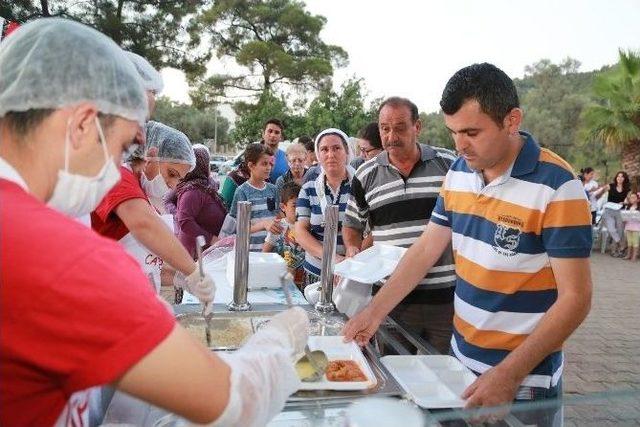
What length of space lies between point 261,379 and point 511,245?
3.21ft

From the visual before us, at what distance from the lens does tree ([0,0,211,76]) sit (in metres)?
11.7

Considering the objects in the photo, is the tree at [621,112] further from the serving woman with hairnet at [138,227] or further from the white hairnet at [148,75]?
the serving woman with hairnet at [138,227]

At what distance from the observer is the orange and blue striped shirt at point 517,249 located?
1.40 m

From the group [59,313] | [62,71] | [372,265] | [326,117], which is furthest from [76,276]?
[326,117]

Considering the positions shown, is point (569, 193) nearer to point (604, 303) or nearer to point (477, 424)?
point (477, 424)

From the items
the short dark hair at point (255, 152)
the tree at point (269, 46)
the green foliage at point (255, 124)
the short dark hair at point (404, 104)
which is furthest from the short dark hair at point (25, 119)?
the tree at point (269, 46)

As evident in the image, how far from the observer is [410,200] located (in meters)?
2.48

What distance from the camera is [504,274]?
1517mm

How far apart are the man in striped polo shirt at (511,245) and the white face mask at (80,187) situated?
1024 millimetres

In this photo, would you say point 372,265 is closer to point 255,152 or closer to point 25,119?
point 25,119

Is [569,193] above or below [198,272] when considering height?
above

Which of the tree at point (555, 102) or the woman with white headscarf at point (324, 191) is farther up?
the tree at point (555, 102)

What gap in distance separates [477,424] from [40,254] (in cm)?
85

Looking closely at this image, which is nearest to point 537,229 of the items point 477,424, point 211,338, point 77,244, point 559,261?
point 559,261
